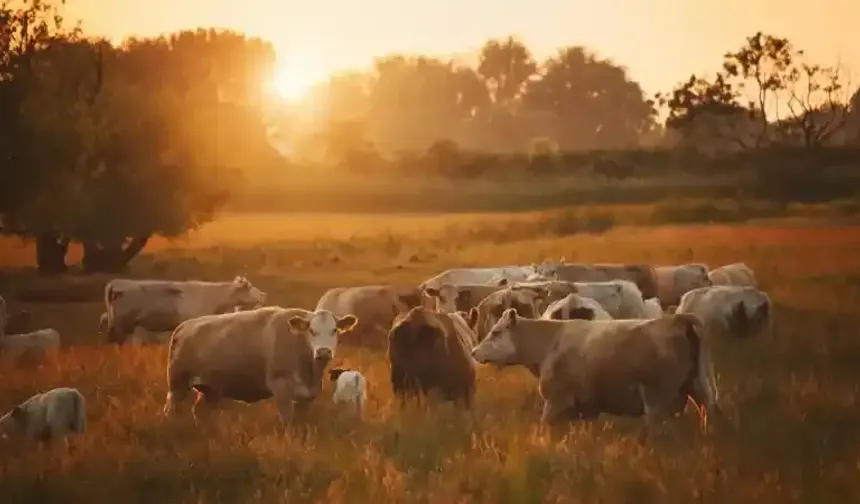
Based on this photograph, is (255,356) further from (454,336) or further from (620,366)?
(620,366)

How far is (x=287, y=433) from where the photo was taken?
4.29 m

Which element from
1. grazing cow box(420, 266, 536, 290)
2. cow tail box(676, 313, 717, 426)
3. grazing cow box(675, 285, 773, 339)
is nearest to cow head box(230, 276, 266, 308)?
grazing cow box(420, 266, 536, 290)

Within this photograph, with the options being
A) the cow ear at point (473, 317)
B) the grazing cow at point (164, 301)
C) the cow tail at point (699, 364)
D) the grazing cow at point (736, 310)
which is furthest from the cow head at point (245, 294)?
the cow tail at point (699, 364)

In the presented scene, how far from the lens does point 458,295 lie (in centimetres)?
645

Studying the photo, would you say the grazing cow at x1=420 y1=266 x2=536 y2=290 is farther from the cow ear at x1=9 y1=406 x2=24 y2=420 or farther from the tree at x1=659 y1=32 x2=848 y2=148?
the cow ear at x1=9 y1=406 x2=24 y2=420

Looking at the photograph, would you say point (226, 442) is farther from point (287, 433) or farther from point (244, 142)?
point (244, 142)

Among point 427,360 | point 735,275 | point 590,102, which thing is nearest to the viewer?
point 427,360

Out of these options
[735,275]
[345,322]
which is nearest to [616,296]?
[735,275]

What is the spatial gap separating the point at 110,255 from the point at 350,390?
1.96 metres

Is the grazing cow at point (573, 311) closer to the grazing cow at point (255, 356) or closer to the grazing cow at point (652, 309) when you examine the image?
the grazing cow at point (652, 309)

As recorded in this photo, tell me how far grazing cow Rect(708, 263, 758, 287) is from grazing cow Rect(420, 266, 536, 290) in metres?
Result: 1.13

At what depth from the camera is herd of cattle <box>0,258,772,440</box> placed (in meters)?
4.38

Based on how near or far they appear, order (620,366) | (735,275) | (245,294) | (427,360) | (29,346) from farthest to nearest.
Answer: (245,294), (735,275), (29,346), (427,360), (620,366)

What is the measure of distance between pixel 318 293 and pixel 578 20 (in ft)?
7.30
